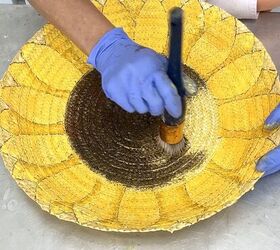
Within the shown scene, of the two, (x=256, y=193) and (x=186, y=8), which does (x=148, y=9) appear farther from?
(x=256, y=193)

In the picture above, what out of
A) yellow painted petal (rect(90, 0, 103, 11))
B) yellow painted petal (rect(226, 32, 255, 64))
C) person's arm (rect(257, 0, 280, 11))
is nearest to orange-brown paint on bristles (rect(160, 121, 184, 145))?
yellow painted petal (rect(226, 32, 255, 64))

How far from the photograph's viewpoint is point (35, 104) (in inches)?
42.1

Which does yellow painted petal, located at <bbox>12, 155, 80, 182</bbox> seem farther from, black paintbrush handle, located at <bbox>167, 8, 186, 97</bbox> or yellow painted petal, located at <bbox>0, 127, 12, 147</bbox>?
black paintbrush handle, located at <bbox>167, 8, 186, 97</bbox>

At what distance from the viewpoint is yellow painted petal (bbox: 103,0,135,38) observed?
1.17 m

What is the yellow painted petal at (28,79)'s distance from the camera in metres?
1.08

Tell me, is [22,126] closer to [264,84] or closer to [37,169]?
[37,169]

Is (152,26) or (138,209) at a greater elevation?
(152,26)

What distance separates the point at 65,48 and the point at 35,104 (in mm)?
141

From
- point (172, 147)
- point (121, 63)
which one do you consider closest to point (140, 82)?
point (121, 63)

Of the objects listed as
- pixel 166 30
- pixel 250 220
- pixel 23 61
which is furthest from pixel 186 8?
pixel 250 220

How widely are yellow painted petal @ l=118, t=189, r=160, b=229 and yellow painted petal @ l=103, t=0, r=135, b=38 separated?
14.6 inches

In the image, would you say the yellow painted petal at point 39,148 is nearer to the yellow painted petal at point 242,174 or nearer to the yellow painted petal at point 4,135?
the yellow painted petal at point 4,135

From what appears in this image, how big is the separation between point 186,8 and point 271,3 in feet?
0.76

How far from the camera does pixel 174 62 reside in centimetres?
82
